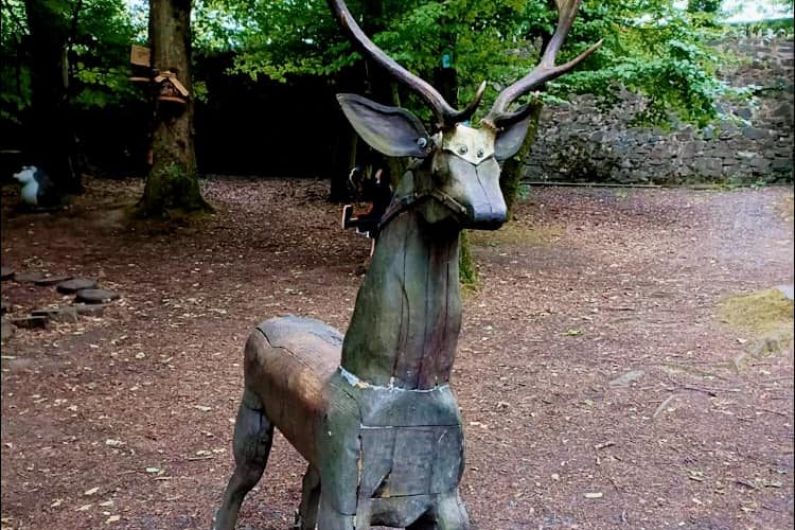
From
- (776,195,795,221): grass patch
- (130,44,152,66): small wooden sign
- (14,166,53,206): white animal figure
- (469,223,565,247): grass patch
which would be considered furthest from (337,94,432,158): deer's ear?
(469,223,565,247): grass patch

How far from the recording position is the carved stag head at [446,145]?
163cm

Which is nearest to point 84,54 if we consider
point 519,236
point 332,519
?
point 332,519

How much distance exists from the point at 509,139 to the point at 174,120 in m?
6.36

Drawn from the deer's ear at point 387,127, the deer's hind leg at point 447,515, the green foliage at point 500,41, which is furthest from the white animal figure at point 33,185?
the green foliage at point 500,41

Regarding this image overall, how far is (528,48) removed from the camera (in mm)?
7992

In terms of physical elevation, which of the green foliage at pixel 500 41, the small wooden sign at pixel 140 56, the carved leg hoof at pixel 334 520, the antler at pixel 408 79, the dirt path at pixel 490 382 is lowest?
the dirt path at pixel 490 382

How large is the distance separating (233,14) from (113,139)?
11.8 feet

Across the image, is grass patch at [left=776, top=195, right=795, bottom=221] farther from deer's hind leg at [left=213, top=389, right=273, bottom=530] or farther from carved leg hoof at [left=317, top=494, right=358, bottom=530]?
deer's hind leg at [left=213, top=389, right=273, bottom=530]

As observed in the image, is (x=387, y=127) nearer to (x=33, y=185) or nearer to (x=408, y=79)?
(x=408, y=79)

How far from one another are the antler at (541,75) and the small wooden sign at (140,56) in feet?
16.7

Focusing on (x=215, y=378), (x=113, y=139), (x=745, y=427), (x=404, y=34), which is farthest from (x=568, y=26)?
(x=113, y=139)

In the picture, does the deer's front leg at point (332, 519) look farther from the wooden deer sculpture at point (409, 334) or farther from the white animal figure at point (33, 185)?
the white animal figure at point (33, 185)

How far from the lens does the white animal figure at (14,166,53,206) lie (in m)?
1.03

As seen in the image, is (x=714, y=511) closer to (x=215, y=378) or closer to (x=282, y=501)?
(x=282, y=501)
